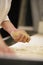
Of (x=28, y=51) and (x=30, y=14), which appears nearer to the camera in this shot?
(x=28, y=51)

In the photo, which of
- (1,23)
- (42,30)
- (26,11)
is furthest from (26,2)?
(1,23)

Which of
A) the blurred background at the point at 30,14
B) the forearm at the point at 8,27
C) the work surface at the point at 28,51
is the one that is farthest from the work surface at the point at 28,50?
the blurred background at the point at 30,14

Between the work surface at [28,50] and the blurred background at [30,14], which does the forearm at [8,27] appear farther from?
the blurred background at [30,14]

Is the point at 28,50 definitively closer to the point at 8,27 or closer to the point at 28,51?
the point at 28,51

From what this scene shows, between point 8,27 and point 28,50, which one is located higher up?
point 8,27

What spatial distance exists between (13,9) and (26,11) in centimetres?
95

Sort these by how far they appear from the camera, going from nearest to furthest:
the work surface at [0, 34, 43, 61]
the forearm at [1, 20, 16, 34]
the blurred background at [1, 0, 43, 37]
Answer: the work surface at [0, 34, 43, 61] < the forearm at [1, 20, 16, 34] < the blurred background at [1, 0, 43, 37]

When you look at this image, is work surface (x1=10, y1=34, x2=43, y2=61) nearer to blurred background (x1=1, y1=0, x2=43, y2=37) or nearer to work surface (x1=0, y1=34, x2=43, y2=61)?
work surface (x1=0, y1=34, x2=43, y2=61)

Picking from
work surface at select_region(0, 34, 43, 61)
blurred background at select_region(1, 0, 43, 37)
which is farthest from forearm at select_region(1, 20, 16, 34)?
blurred background at select_region(1, 0, 43, 37)

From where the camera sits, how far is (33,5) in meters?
3.56

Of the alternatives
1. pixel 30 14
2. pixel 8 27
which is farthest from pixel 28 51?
pixel 30 14

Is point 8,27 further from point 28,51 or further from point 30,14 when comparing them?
point 30,14

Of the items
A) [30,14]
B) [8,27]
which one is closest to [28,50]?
[8,27]

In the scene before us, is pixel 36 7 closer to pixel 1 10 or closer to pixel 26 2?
pixel 26 2
